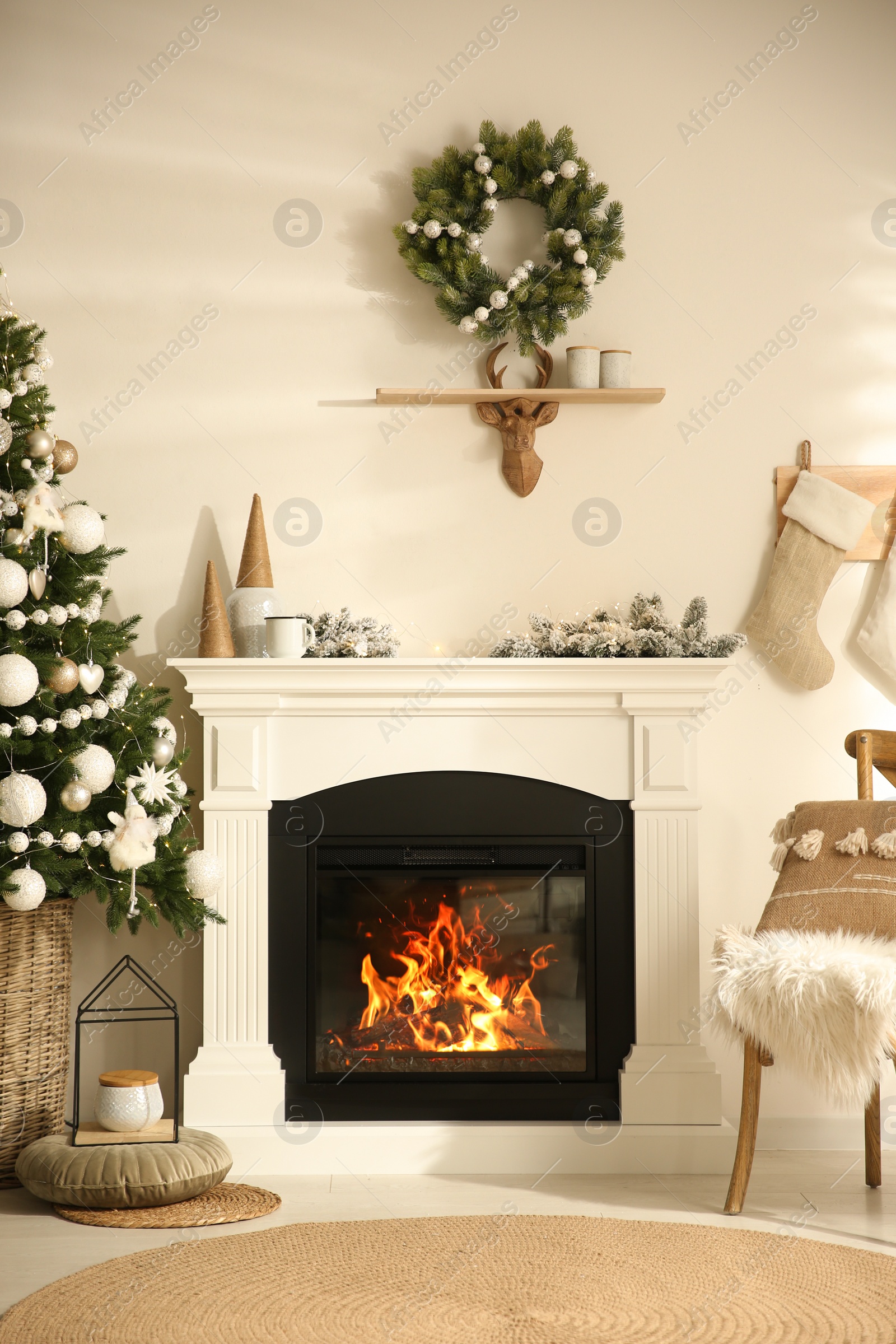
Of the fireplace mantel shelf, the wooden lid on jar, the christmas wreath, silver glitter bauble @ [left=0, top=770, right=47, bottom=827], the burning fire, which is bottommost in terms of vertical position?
the wooden lid on jar

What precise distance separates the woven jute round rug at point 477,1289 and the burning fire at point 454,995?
546 mm

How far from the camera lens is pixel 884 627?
9.74ft

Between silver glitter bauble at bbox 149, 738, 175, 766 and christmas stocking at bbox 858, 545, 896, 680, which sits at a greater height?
christmas stocking at bbox 858, 545, 896, 680

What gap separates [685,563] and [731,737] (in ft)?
1.61

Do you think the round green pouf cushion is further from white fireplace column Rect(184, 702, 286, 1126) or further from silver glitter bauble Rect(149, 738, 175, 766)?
silver glitter bauble Rect(149, 738, 175, 766)

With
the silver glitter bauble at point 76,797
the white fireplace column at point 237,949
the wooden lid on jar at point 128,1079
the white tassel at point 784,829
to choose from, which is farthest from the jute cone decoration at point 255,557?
the white tassel at point 784,829

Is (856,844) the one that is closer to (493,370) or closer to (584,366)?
(584,366)

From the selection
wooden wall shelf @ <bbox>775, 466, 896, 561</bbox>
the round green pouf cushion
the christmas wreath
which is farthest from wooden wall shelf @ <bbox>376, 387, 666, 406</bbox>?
the round green pouf cushion

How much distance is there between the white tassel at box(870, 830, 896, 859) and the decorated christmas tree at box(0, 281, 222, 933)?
1.49 metres

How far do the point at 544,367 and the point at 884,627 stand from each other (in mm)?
1151

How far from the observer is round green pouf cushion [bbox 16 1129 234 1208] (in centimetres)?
227

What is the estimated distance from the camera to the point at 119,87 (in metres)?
3.03

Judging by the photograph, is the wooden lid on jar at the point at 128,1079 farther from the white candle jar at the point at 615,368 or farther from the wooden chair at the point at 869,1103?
the white candle jar at the point at 615,368

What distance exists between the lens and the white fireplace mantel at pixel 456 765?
8.72ft
